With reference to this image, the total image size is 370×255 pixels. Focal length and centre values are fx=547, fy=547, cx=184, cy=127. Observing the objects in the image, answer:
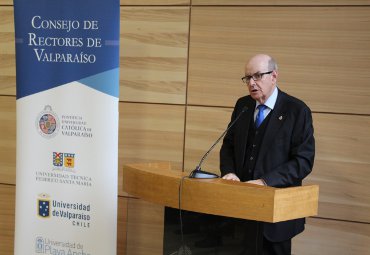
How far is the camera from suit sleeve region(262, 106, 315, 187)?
275cm

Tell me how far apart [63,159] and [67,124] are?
226mm

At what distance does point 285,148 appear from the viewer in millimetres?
2912

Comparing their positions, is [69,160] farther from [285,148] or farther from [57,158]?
[285,148]

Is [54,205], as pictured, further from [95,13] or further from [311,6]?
[311,6]

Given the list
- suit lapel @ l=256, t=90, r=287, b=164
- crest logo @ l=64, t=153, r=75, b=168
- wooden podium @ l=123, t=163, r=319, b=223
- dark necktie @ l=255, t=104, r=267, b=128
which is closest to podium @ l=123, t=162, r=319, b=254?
wooden podium @ l=123, t=163, r=319, b=223

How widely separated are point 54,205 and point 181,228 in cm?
121

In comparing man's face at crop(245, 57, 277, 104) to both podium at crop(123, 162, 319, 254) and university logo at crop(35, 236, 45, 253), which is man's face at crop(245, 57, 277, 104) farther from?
university logo at crop(35, 236, 45, 253)

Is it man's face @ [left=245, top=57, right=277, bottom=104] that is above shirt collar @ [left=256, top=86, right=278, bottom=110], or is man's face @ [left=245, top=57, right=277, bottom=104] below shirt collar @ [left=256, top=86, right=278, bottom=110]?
above

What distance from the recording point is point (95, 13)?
3326 millimetres

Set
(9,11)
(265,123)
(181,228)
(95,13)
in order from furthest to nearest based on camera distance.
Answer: (9,11)
(95,13)
(265,123)
(181,228)

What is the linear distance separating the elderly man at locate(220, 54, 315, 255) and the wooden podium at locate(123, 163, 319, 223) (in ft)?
0.99

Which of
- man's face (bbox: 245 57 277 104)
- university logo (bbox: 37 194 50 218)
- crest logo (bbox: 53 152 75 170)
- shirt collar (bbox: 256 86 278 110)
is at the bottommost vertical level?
university logo (bbox: 37 194 50 218)

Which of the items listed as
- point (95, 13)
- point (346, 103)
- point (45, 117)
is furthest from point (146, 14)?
point (346, 103)

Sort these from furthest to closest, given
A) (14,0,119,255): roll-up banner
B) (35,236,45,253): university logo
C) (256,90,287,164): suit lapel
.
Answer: (35,236,45,253): university logo → (14,0,119,255): roll-up banner → (256,90,287,164): suit lapel
